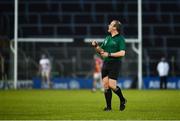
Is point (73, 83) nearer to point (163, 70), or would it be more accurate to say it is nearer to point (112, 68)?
point (163, 70)

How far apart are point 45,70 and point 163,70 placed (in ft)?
23.6

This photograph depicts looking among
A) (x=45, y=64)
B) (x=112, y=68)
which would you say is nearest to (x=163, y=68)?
(x=45, y=64)

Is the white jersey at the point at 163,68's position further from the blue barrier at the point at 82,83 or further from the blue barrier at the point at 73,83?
the blue barrier at the point at 73,83

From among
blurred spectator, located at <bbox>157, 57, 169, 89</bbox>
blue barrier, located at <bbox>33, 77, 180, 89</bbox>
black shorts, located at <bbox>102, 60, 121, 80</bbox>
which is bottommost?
blue barrier, located at <bbox>33, 77, 180, 89</bbox>

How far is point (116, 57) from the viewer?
54.4ft

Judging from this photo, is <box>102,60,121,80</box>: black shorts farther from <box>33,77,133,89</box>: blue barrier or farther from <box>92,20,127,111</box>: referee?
<box>33,77,133,89</box>: blue barrier

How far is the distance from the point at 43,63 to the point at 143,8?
10.1 meters

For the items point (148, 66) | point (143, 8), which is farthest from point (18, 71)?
point (143, 8)

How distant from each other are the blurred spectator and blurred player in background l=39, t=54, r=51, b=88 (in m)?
6.77

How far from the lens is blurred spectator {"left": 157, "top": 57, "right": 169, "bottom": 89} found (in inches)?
1570

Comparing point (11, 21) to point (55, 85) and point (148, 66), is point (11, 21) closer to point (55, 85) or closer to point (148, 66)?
point (55, 85)

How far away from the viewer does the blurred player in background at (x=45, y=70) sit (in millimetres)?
39844

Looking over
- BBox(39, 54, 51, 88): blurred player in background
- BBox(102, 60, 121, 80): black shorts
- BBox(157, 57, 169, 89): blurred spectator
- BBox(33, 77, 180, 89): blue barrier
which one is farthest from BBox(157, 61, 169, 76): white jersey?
BBox(102, 60, 121, 80): black shorts

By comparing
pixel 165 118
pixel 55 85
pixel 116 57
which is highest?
pixel 116 57
